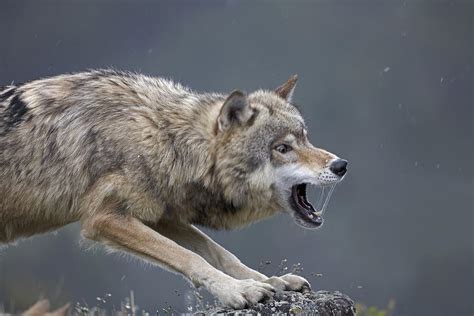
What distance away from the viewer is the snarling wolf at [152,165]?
6.93 meters

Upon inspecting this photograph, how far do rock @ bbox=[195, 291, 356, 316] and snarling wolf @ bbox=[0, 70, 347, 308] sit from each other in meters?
0.53

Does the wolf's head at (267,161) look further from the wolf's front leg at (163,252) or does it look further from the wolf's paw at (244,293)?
the wolf's paw at (244,293)

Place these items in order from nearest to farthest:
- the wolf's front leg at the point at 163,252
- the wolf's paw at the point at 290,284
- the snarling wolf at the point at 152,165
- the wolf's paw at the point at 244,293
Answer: the wolf's paw at the point at 244,293, the wolf's front leg at the point at 163,252, the wolf's paw at the point at 290,284, the snarling wolf at the point at 152,165

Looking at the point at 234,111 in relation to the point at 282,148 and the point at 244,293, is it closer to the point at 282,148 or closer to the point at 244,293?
the point at 282,148

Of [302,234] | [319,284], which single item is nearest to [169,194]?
[319,284]

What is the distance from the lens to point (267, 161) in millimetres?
7051

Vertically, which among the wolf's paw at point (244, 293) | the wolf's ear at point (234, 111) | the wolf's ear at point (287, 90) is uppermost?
the wolf's ear at point (287, 90)

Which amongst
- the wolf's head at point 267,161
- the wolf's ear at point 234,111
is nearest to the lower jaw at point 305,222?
the wolf's head at point 267,161

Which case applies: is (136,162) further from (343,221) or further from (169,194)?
(343,221)

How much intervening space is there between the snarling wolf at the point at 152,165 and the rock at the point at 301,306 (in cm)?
53

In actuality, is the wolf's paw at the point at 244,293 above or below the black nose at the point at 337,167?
below

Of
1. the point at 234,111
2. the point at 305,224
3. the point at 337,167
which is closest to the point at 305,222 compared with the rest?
the point at 305,224

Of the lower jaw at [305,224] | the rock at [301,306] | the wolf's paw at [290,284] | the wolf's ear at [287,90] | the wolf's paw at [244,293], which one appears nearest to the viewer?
the rock at [301,306]

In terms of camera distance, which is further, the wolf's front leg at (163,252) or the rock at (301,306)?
the wolf's front leg at (163,252)
